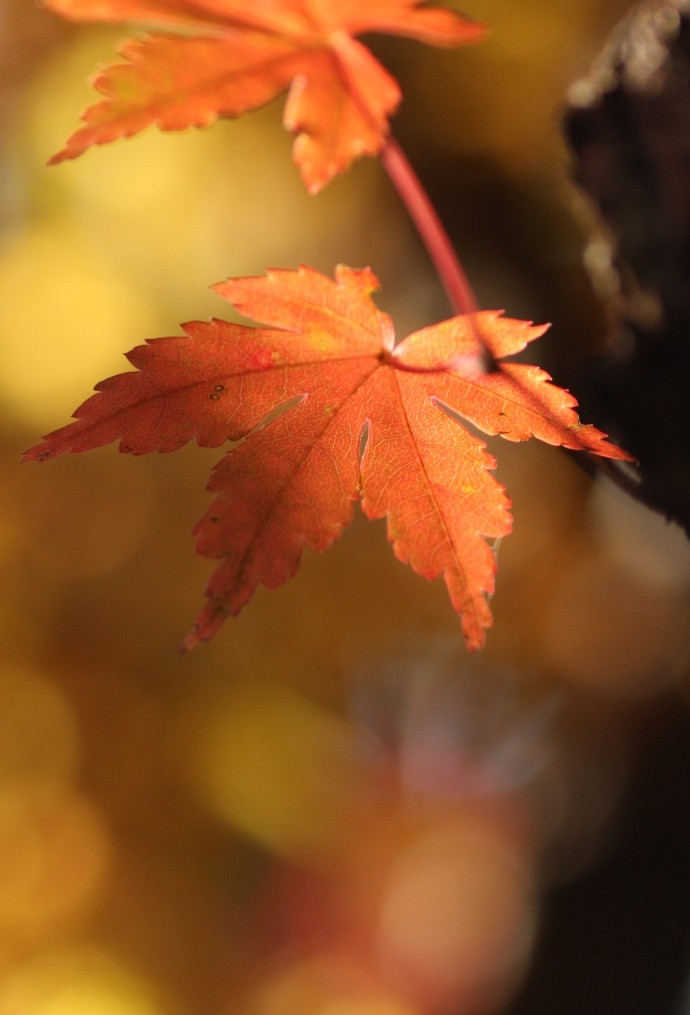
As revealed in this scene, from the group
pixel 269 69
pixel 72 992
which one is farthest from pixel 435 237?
pixel 72 992

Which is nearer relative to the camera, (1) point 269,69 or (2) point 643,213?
(1) point 269,69

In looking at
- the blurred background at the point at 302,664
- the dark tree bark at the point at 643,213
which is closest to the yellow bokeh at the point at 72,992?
the blurred background at the point at 302,664

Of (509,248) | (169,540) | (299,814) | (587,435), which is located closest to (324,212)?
(509,248)

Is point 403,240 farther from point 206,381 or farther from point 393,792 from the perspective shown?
point 206,381

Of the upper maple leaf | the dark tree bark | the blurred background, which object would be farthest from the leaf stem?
the blurred background

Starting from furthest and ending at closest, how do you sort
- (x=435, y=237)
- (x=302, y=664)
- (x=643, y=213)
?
(x=302, y=664)
(x=643, y=213)
(x=435, y=237)

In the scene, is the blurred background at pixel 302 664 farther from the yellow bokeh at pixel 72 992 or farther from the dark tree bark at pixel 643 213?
the dark tree bark at pixel 643 213

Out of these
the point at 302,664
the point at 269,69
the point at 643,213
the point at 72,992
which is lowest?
the point at 72,992

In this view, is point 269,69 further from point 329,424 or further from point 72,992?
point 72,992
